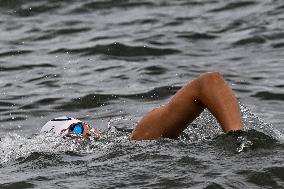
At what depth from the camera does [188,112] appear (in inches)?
340

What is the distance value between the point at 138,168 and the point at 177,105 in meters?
0.96

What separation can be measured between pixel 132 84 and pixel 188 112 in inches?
188

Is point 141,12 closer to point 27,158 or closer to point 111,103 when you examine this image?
A: point 111,103

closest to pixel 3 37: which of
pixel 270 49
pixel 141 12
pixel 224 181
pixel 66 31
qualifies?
pixel 66 31

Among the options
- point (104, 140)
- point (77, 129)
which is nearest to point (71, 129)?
point (77, 129)

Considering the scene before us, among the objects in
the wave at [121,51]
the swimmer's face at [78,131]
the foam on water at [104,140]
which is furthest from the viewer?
the wave at [121,51]

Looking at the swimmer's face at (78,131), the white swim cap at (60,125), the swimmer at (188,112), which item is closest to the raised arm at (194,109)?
the swimmer at (188,112)

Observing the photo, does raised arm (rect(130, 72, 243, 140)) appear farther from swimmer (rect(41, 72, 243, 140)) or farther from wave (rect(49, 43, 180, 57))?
wave (rect(49, 43, 180, 57))

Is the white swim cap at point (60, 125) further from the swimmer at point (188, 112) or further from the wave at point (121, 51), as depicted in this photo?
the wave at point (121, 51)

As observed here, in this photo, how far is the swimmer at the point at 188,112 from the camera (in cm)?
825

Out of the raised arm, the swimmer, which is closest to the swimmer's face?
the swimmer

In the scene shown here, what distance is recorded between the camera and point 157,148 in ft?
27.5

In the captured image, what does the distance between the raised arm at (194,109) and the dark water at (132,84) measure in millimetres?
150

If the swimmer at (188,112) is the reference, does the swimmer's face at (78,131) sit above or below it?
below
